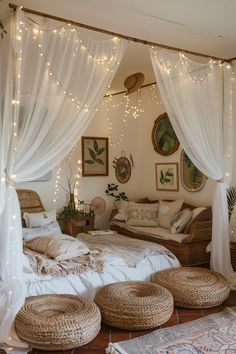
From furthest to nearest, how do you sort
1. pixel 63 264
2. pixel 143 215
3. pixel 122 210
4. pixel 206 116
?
pixel 122 210 → pixel 143 215 → pixel 206 116 → pixel 63 264

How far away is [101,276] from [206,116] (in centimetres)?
208

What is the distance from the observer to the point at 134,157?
620 cm

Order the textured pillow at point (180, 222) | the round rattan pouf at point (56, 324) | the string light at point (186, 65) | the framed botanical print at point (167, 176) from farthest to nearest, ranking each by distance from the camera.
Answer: the framed botanical print at point (167, 176)
the textured pillow at point (180, 222)
the string light at point (186, 65)
the round rattan pouf at point (56, 324)

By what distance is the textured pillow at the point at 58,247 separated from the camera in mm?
3232

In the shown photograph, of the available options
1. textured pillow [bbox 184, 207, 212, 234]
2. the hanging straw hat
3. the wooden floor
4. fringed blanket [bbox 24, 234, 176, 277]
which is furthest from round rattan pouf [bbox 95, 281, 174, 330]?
the hanging straw hat

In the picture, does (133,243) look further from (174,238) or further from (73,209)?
(73,209)

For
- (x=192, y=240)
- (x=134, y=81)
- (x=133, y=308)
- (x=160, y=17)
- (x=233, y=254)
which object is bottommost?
(x=133, y=308)

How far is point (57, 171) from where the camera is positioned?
5.32 m

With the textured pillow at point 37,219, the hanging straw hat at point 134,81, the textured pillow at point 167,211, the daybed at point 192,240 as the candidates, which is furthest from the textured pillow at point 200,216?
the hanging straw hat at point 134,81

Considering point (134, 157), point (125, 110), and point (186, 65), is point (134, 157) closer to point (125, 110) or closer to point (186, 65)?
point (125, 110)

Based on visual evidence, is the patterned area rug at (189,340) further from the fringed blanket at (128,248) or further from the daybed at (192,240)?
the daybed at (192,240)

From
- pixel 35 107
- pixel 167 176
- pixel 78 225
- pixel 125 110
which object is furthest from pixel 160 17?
pixel 78 225

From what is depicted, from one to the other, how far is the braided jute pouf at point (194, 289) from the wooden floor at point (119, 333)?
0.07 meters

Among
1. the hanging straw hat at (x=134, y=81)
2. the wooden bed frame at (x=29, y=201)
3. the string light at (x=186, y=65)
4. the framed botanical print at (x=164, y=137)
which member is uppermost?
the hanging straw hat at (x=134, y=81)
